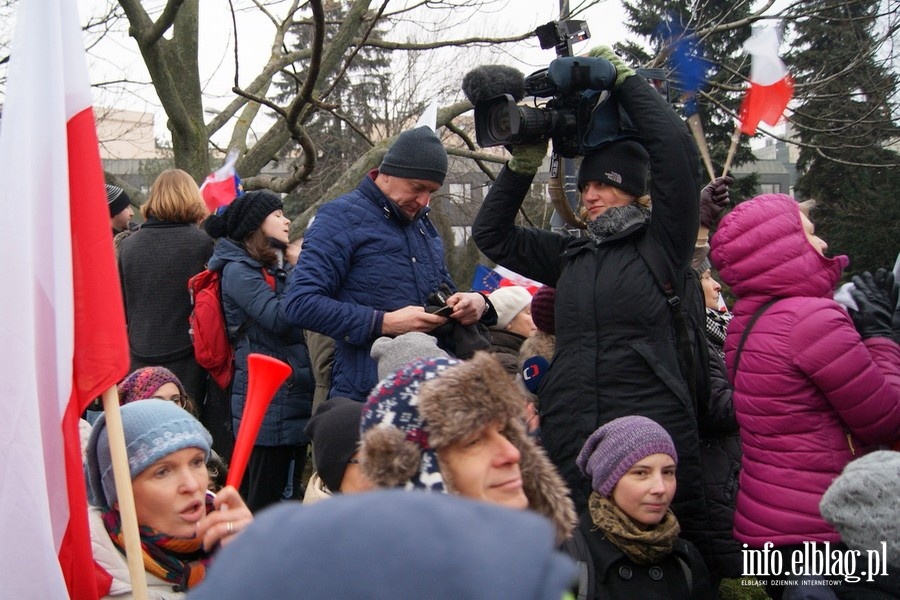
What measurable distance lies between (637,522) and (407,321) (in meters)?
1.10

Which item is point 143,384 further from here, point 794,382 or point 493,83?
point 794,382

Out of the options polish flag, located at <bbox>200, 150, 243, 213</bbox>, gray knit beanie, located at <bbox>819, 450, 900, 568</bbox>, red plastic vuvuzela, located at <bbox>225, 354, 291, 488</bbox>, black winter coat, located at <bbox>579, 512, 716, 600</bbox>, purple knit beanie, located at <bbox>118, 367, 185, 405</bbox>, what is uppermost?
polish flag, located at <bbox>200, 150, 243, 213</bbox>

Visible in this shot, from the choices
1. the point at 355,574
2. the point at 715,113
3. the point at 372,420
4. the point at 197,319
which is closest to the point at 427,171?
the point at 197,319

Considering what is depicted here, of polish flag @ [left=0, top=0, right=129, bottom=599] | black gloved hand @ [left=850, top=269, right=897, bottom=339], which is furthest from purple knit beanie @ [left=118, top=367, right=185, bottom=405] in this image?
black gloved hand @ [left=850, top=269, right=897, bottom=339]

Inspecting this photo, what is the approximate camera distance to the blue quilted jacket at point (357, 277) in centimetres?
366

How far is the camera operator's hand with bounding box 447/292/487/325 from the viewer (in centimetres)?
367

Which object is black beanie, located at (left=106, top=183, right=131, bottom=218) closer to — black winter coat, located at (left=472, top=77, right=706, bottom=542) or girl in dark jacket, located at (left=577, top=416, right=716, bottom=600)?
black winter coat, located at (left=472, top=77, right=706, bottom=542)

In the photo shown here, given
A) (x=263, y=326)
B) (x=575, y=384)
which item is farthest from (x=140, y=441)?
(x=263, y=326)

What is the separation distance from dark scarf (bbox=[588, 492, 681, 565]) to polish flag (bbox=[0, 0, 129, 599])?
156cm

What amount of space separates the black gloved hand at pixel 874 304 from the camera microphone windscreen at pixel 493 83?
1.49 meters

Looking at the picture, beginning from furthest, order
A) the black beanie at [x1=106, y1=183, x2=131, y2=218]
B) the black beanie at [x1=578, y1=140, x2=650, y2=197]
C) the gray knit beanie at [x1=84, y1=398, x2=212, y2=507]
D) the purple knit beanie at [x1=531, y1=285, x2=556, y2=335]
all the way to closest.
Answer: the black beanie at [x1=106, y1=183, x2=131, y2=218] < the purple knit beanie at [x1=531, y1=285, x2=556, y2=335] < the black beanie at [x1=578, y1=140, x2=650, y2=197] < the gray knit beanie at [x1=84, y1=398, x2=212, y2=507]

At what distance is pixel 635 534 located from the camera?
10.1 feet

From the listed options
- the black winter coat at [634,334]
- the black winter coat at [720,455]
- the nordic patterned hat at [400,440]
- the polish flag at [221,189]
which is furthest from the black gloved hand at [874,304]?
the polish flag at [221,189]

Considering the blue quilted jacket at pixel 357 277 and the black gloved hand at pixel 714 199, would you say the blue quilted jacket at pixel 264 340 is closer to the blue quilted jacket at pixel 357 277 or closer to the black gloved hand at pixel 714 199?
the blue quilted jacket at pixel 357 277
